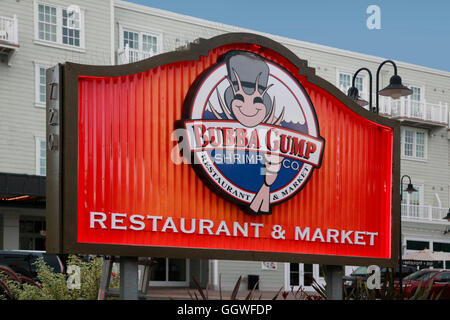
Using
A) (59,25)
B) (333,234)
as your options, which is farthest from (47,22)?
(333,234)

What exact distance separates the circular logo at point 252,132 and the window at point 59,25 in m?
20.9

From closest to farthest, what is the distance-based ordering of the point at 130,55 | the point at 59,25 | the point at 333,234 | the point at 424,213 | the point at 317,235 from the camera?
1. the point at 317,235
2. the point at 333,234
3. the point at 59,25
4. the point at 130,55
5. the point at 424,213

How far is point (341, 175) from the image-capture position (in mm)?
10195

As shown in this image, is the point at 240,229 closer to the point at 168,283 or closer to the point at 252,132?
the point at 252,132

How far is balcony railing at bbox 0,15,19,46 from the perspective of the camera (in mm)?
27672

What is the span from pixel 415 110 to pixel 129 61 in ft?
60.6

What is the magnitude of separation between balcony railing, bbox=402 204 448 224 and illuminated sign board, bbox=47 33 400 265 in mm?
28894

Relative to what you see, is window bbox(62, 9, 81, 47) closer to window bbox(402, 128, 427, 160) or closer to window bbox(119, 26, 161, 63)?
window bbox(119, 26, 161, 63)

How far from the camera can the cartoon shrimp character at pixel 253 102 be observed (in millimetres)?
9164

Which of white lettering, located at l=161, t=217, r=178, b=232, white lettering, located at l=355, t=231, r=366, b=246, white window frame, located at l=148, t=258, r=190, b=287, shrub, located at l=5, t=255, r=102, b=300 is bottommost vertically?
white window frame, located at l=148, t=258, r=190, b=287

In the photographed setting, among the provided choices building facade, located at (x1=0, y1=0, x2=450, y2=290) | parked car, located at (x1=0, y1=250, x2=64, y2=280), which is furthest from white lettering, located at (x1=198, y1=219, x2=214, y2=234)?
building facade, located at (x1=0, y1=0, x2=450, y2=290)

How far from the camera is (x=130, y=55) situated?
3091 centimetres
